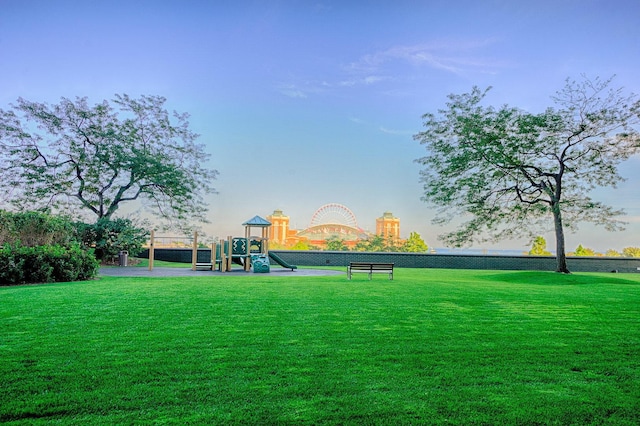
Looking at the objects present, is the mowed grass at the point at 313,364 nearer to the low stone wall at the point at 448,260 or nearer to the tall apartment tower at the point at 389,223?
→ the low stone wall at the point at 448,260

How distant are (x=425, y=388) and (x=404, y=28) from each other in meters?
18.2

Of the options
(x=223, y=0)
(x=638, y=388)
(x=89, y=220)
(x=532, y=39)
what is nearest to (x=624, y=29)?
(x=532, y=39)

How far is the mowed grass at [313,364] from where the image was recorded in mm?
2775

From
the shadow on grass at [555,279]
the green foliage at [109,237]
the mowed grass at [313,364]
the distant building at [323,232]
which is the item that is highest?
the distant building at [323,232]

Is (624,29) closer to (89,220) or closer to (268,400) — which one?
(268,400)

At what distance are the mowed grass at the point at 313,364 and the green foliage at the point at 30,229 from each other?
874 centimetres

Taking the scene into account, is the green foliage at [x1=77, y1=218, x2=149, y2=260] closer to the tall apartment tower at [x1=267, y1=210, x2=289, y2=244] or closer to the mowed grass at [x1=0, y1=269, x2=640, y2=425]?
the mowed grass at [x1=0, y1=269, x2=640, y2=425]

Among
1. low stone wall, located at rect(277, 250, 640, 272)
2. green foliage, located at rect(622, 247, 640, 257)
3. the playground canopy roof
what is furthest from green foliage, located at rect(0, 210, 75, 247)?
green foliage, located at rect(622, 247, 640, 257)

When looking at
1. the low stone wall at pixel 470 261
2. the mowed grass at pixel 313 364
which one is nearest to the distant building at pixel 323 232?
the low stone wall at pixel 470 261

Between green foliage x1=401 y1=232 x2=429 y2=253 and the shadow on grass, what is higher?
green foliage x1=401 y1=232 x2=429 y2=253

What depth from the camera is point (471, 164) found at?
65.3ft

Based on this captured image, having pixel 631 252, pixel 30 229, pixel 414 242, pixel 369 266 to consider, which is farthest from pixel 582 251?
pixel 30 229

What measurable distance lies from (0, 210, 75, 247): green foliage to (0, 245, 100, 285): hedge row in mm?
Answer: 3395

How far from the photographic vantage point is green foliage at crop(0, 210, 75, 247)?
1412 centimetres
